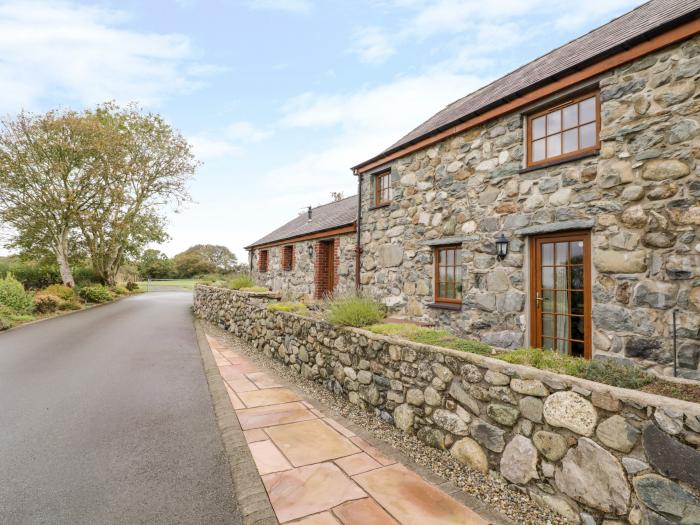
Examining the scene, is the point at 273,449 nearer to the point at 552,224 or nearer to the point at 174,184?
the point at 552,224

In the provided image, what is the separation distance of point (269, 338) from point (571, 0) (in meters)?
8.41

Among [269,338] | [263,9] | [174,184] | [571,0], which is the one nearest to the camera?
[571,0]

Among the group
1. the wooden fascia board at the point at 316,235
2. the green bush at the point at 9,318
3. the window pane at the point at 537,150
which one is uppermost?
the window pane at the point at 537,150

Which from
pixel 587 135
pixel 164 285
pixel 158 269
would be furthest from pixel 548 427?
pixel 158 269

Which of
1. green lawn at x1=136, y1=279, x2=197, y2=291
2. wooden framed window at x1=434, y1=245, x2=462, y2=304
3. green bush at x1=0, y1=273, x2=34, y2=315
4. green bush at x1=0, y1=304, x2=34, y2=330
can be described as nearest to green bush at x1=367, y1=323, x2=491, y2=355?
wooden framed window at x1=434, y1=245, x2=462, y2=304

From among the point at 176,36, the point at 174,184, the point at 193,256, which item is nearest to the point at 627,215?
the point at 176,36

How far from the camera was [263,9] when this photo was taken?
29.6 feet

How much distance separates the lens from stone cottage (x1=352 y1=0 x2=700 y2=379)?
420cm

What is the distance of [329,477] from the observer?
2990 millimetres

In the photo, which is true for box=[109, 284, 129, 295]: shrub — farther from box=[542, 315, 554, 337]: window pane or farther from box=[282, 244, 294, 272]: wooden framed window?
box=[542, 315, 554, 337]: window pane

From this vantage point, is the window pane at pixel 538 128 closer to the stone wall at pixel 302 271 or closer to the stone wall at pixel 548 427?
the stone wall at pixel 548 427

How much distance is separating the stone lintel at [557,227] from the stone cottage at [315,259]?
16.7ft

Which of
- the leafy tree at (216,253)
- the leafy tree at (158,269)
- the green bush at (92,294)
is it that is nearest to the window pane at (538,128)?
the green bush at (92,294)

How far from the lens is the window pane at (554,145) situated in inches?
215
